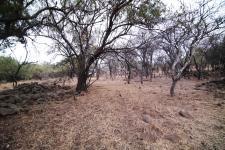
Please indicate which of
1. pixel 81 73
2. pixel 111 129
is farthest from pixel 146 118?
pixel 81 73

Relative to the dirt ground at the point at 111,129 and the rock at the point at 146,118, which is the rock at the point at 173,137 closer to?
the dirt ground at the point at 111,129

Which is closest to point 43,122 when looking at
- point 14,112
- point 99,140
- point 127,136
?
point 14,112

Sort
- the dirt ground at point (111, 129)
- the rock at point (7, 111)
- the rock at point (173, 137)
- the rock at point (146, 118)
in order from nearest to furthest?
the dirt ground at point (111, 129) → the rock at point (173, 137) → the rock at point (7, 111) → the rock at point (146, 118)

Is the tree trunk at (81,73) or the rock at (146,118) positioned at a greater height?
the tree trunk at (81,73)

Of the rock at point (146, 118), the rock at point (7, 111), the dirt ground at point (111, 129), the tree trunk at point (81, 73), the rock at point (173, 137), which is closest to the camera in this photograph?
the dirt ground at point (111, 129)

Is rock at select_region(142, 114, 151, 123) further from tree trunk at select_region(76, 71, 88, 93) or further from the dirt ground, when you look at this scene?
tree trunk at select_region(76, 71, 88, 93)

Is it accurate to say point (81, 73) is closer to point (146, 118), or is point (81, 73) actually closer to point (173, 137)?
point (146, 118)

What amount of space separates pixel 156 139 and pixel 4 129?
3.99 meters

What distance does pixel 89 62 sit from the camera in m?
9.77

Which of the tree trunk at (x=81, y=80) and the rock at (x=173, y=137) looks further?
the tree trunk at (x=81, y=80)

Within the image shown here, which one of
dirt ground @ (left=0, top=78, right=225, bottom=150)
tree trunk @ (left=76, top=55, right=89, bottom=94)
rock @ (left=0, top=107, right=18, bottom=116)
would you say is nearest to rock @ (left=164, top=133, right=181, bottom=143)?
dirt ground @ (left=0, top=78, right=225, bottom=150)

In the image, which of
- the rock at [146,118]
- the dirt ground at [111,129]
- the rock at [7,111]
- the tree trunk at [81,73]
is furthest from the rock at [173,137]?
the tree trunk at [81,73]

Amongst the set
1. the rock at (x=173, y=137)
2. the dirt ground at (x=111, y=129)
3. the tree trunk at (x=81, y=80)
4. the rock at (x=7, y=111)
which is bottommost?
the rock at (x=173, y=137)

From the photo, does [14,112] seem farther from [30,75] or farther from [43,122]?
[30,75]
